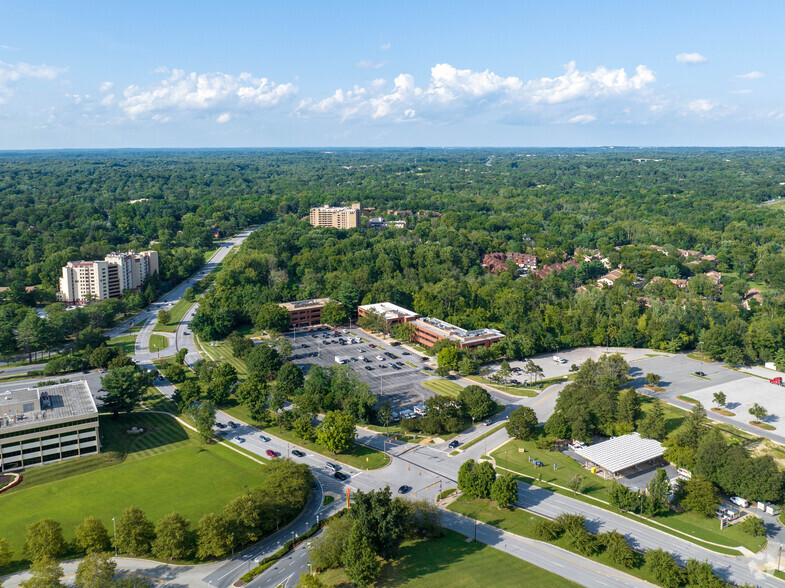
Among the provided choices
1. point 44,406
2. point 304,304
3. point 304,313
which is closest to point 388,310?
point 304,313

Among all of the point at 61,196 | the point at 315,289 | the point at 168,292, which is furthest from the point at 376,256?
the point at 61,196

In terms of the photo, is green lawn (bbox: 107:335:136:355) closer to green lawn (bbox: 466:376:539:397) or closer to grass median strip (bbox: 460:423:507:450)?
green lawn (bbox: 466:376:539:397)

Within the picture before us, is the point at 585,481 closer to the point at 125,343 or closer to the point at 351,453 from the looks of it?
the point at 351,453

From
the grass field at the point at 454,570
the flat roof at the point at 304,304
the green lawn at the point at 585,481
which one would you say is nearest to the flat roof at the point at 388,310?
the flat roof at the point at 304,304

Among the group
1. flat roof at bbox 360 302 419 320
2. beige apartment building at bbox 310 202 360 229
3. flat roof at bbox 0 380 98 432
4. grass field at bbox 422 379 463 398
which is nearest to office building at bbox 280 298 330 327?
flat roof at bbox 360 302 419 320

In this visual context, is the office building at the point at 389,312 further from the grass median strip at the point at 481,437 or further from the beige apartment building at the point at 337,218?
the beige apartment building at the point at 337,218

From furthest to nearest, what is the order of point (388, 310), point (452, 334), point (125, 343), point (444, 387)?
point (388, 310) → point (125, 343) → point (452, 334) → point (444, 387)

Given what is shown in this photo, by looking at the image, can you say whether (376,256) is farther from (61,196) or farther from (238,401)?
(61,196)

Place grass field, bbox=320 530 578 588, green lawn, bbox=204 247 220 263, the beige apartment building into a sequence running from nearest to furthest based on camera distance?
grass field, bbox=320 530 578 588 < green lawn, bbox=204 247 220 263 < the beige apartment building
